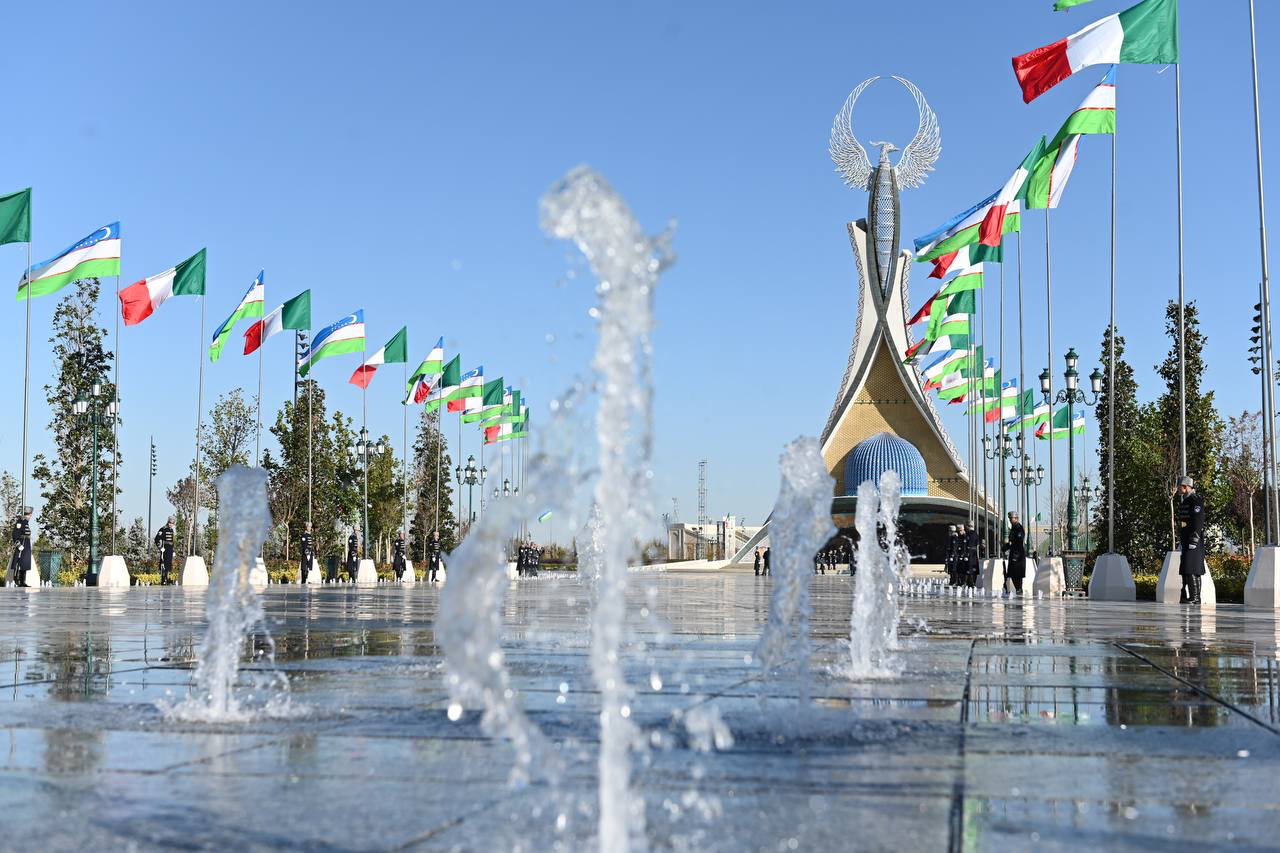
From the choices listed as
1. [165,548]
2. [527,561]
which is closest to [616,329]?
[165,548]

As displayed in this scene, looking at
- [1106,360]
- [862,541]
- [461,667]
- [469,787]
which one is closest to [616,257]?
[461,667]

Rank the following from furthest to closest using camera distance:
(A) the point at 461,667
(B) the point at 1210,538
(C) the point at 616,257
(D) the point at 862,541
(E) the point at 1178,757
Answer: (B) the point at 1210,538
(D) the point at 862,541
(E) the point at 1178,757
(C) the point at 616,257
(A) the point at 461,667

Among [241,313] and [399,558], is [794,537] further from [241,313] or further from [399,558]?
[399,558]

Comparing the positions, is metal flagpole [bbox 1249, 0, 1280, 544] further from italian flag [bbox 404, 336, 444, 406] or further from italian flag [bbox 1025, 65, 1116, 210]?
italian flag [bbox 404, 336, 444, 406]

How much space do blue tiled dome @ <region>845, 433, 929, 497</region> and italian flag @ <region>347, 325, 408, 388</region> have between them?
5120 cm

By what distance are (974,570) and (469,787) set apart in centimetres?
2697

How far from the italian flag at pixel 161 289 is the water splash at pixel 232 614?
2095 cm

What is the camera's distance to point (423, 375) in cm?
3738

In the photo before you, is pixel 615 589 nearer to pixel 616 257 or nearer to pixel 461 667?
pixel 461 667

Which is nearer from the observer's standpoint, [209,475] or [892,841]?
[892,841]

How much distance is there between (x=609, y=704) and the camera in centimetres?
251

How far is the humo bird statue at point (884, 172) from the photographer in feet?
264

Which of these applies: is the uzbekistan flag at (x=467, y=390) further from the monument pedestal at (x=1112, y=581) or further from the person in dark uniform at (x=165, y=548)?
the monument pedestal at (x=1112, y=581)

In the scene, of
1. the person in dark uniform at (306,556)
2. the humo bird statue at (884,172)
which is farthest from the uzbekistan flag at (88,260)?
the humo bird statue at (884,172)
